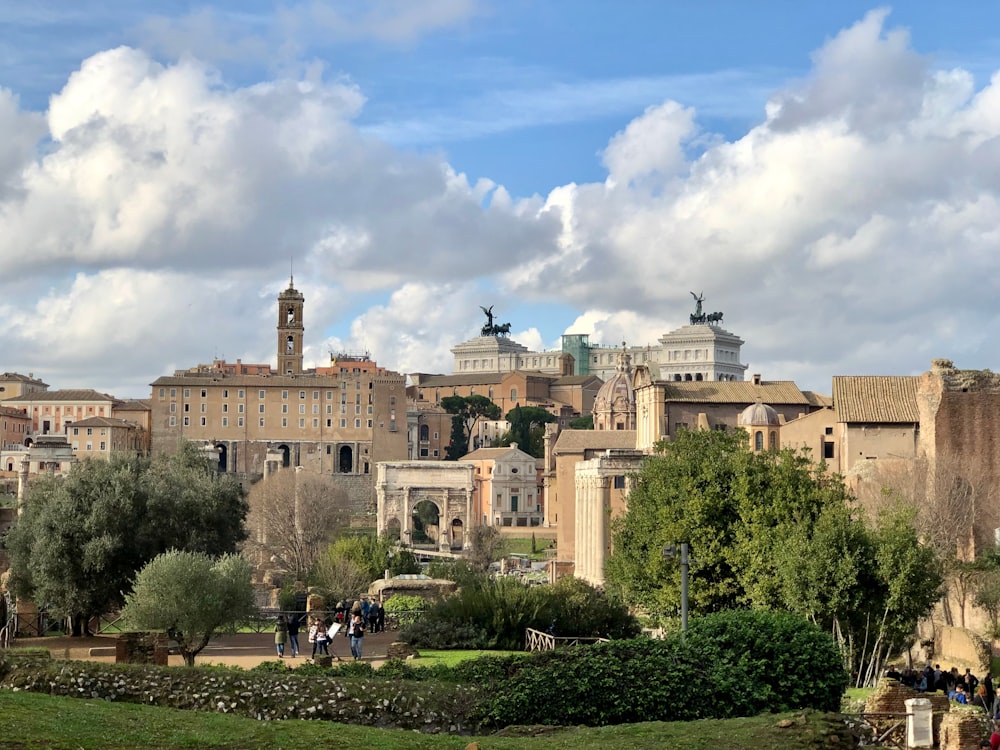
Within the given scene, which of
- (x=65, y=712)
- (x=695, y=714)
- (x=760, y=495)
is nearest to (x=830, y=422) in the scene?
(x=760, y=495)

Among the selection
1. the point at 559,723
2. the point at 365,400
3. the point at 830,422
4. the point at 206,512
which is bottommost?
the point at 559,723

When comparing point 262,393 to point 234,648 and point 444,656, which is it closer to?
point 234,648

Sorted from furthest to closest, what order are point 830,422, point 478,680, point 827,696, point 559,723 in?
point 830,422
point 827,696
point 478,680
point 559,723

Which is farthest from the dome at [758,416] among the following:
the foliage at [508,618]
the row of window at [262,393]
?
the row of window at [262,393]

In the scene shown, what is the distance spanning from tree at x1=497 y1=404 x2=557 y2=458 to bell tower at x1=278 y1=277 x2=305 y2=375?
18.4 meters

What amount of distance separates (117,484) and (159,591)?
23.5 ft

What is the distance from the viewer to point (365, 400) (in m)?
117

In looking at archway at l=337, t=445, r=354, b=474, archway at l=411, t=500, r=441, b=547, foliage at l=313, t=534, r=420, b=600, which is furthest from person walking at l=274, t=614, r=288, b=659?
archway at l=337, t=445, r=354, b=474

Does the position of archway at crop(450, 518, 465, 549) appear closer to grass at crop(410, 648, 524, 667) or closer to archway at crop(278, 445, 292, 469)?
archway at crop(278, 445, 292, 469)

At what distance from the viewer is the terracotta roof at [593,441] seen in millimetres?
72000

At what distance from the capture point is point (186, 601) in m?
24.5

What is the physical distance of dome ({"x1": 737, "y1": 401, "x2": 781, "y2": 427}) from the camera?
6141 centimetres

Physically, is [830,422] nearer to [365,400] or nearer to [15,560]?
[15,560]

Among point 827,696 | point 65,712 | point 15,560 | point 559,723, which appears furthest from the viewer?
point 15,560
